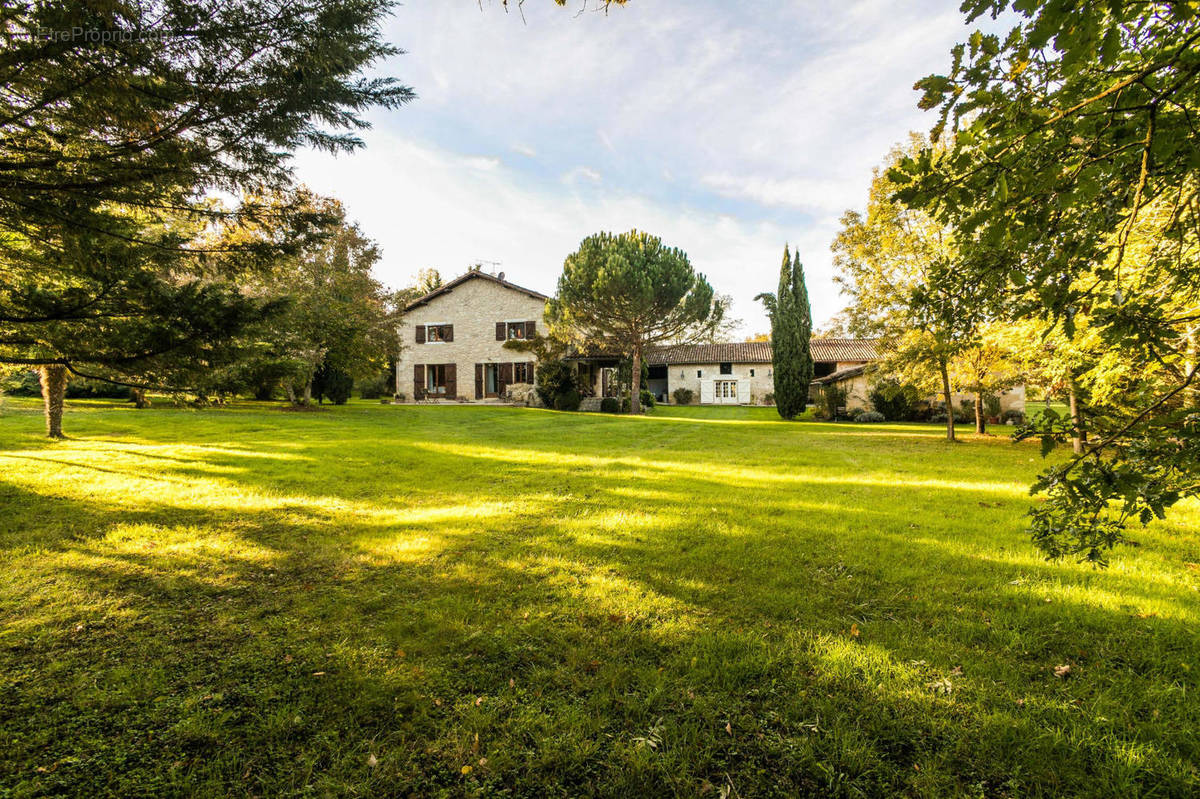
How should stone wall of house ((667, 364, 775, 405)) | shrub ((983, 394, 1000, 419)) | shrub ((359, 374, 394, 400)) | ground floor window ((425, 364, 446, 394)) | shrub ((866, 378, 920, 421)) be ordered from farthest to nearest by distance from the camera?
stone wall of house ((667, 364, 775, 405)), shrub ((359, 374, 394, 400)), ground floor window ((425, 364, 446, 394)), shrub ((866, 378, 920, 421)), shrub ((983, 394, 1000, 419))

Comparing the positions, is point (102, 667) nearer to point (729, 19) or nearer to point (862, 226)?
point (729, 19)

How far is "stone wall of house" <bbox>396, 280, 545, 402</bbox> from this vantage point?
1115 inches

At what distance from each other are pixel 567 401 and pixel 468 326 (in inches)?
354

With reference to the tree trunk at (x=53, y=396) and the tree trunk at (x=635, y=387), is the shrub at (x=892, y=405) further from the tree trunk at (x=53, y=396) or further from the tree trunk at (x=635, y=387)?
the tree trunk at (x=53, y=396)

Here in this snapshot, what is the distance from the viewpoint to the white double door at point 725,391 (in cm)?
4009

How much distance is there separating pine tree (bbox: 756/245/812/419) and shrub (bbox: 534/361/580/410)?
12.0 m

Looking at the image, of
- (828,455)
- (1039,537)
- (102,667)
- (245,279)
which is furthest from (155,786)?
(828,455)

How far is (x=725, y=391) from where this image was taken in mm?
40406

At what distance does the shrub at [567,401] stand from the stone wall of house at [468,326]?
4.04m

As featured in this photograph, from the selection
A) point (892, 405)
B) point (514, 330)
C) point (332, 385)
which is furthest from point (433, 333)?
point (892, 405)

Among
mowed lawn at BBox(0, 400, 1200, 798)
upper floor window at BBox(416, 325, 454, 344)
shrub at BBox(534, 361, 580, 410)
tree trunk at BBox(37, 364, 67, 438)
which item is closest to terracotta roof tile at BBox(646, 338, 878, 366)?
shrub at BBox(534, 361, 580, 410)

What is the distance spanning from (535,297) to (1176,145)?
27637 millimetres

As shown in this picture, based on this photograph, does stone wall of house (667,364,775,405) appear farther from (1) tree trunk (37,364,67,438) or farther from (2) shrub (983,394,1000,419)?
(1) tree trunk (37,364,67,438)

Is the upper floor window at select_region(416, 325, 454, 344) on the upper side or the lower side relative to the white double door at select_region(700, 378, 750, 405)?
upper
